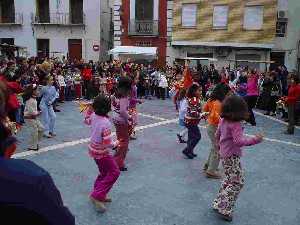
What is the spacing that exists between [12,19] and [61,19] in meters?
4.27

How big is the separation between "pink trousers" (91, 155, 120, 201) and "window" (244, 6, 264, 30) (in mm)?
22884

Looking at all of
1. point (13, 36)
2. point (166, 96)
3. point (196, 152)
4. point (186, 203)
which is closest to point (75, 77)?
point (166, 96)

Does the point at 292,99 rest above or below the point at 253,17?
below

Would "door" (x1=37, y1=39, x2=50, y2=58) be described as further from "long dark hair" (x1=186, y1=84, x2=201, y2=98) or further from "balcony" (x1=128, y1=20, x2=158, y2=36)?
"long dark hair" (x1=186, y1=84, x2=201, y2=98)

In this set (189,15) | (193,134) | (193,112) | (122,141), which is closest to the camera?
(122,141)

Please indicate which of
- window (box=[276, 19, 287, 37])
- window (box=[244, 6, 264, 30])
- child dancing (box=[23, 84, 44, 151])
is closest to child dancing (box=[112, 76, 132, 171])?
child dancing (box=[23, 84, 44, 151])

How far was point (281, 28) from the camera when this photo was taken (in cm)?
2683

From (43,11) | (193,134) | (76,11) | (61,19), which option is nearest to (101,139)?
(193,134)

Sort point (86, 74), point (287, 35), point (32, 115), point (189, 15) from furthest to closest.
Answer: point (189, 15), point (287, 35), point (86, 74), point (32, 115)

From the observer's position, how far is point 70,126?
37.9 feet

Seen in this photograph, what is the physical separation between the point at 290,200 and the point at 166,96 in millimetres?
13661

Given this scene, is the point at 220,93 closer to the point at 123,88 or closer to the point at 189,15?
the point at 123,88

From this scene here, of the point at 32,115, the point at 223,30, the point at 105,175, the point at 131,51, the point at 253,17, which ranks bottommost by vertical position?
the point at 105,175

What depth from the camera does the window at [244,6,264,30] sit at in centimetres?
2630
